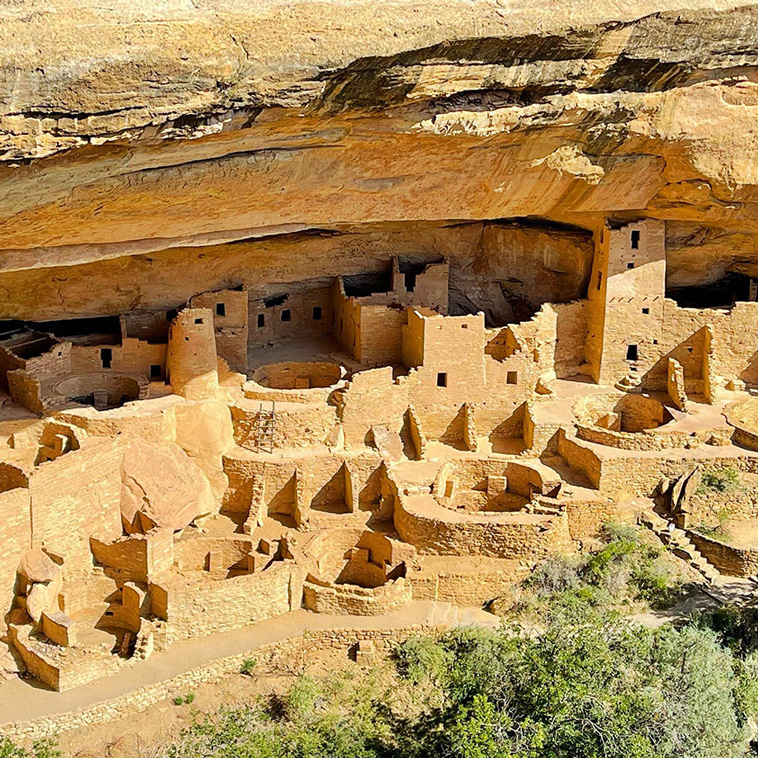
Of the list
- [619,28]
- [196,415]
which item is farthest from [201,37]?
[196,415]

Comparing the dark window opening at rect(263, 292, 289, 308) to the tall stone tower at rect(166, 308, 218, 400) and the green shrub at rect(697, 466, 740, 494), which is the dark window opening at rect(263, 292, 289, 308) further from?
the green shrub at rect(697, 466, 740, 494)

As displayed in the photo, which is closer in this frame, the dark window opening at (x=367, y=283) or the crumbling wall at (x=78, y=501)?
the crumbling wall at (x=78, y=501)

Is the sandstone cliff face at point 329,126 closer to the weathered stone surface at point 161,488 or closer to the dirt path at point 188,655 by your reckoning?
Result: the weathered stone surface at point 161,488

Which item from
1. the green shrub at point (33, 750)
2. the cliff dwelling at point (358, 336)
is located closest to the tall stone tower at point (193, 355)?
the cliff dwelling at point (358, 336)

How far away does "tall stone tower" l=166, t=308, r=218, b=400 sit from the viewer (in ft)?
56.0

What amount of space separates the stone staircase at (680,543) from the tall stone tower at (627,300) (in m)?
3.33

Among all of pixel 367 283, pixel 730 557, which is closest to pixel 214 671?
pixel 730 557

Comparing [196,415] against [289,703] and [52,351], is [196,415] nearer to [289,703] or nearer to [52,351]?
[52,351]

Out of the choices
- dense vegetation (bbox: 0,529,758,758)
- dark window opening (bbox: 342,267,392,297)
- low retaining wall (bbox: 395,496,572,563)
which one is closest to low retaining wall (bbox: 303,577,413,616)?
dense vegetation (bbox: 0,529,758,758)

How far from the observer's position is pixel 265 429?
54.8 ft

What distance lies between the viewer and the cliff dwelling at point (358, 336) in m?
12.6

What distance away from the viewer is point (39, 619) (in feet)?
46.4

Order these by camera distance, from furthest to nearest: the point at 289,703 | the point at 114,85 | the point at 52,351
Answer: the point at 52,351 → the point at 289,703 → the point at 114,85

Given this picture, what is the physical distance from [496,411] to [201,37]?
861cm
